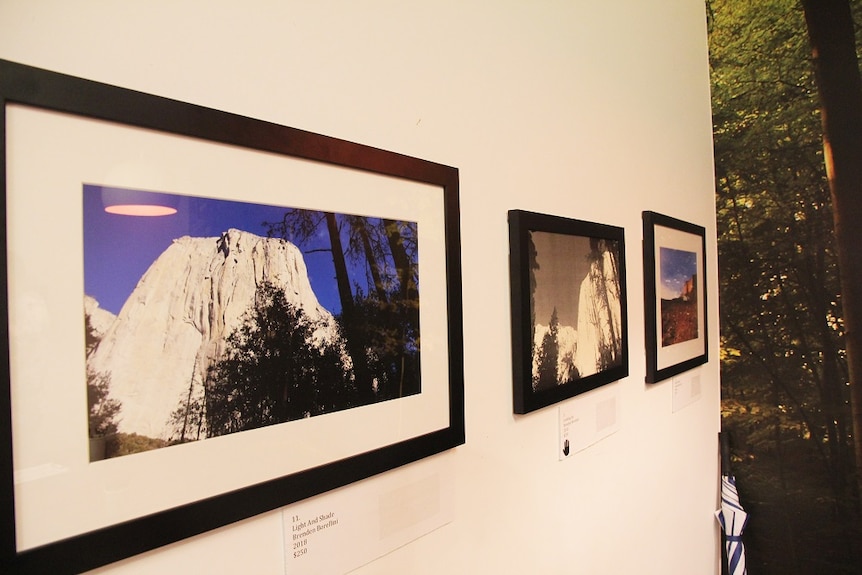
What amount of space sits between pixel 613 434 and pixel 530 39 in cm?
115

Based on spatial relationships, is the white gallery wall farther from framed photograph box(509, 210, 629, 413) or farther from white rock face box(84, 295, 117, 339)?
white rock face box(84, 295, 117, 339)

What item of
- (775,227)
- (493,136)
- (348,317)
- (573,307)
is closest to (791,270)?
(775,227)

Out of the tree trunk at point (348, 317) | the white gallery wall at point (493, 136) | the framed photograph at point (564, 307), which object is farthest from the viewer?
the framed photograph at point (564, 307)

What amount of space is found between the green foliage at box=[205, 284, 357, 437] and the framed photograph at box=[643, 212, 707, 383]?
130cm

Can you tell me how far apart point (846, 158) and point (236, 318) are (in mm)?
2580

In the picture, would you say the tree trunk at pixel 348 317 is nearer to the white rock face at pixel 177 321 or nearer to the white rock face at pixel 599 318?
the white rock face at pixel 177 321

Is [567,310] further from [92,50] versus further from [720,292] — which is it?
[720,292]

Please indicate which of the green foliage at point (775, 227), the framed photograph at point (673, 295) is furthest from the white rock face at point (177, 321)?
the green foliage at point (775, 227)

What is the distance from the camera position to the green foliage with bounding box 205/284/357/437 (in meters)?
0.58

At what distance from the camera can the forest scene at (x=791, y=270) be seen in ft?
6.72

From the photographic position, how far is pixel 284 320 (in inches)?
25.3

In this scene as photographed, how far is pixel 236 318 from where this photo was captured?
1.95 feet

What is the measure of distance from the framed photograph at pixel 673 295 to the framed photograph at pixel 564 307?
0.24m

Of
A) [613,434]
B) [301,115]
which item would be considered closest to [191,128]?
[301,115]
